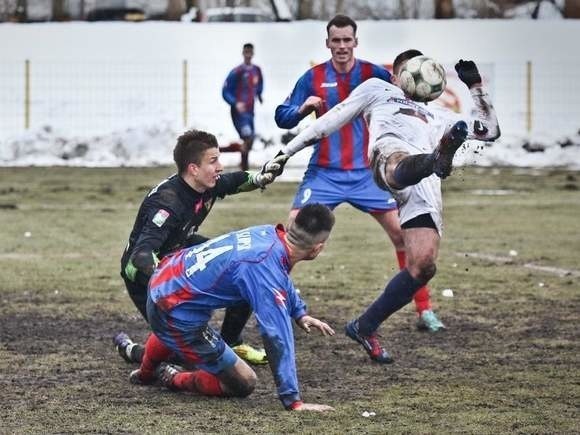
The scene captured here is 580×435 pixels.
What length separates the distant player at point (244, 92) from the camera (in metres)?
25.1

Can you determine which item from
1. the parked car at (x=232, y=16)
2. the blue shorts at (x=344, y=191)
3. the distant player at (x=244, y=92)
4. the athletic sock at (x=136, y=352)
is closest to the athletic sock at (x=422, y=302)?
the blue shorts at (x=344, y=191)

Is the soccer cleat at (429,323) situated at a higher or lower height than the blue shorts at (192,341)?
lower

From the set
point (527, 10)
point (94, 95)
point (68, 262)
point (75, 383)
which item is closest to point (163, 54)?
point (94, 95)

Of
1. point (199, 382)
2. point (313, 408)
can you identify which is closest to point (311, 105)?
point (199, 382)

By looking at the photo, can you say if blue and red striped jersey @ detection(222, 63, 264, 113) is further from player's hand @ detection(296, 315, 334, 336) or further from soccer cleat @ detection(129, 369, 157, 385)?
player's hand @ detection(296, 315, 334, 336)

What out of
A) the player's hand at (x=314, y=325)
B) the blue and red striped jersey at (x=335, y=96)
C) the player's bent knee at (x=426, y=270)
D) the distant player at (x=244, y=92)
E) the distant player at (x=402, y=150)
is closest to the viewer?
the player's hand at (x=314, y=325)

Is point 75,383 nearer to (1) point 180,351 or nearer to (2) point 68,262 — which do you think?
(1) point 180,351

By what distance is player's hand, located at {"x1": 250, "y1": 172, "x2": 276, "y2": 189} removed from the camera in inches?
332

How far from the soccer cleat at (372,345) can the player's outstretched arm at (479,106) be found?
1376mm

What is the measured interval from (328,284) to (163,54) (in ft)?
76.2

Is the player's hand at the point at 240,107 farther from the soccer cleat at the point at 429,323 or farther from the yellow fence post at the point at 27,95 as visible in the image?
the soccer cleat at the point at 429,323

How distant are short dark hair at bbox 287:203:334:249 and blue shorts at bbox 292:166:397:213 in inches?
116

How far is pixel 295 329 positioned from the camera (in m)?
9.88

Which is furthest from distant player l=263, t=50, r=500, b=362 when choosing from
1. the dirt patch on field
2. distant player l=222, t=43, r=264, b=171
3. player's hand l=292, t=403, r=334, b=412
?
distant player l=222, t=43, r=264, b=171
